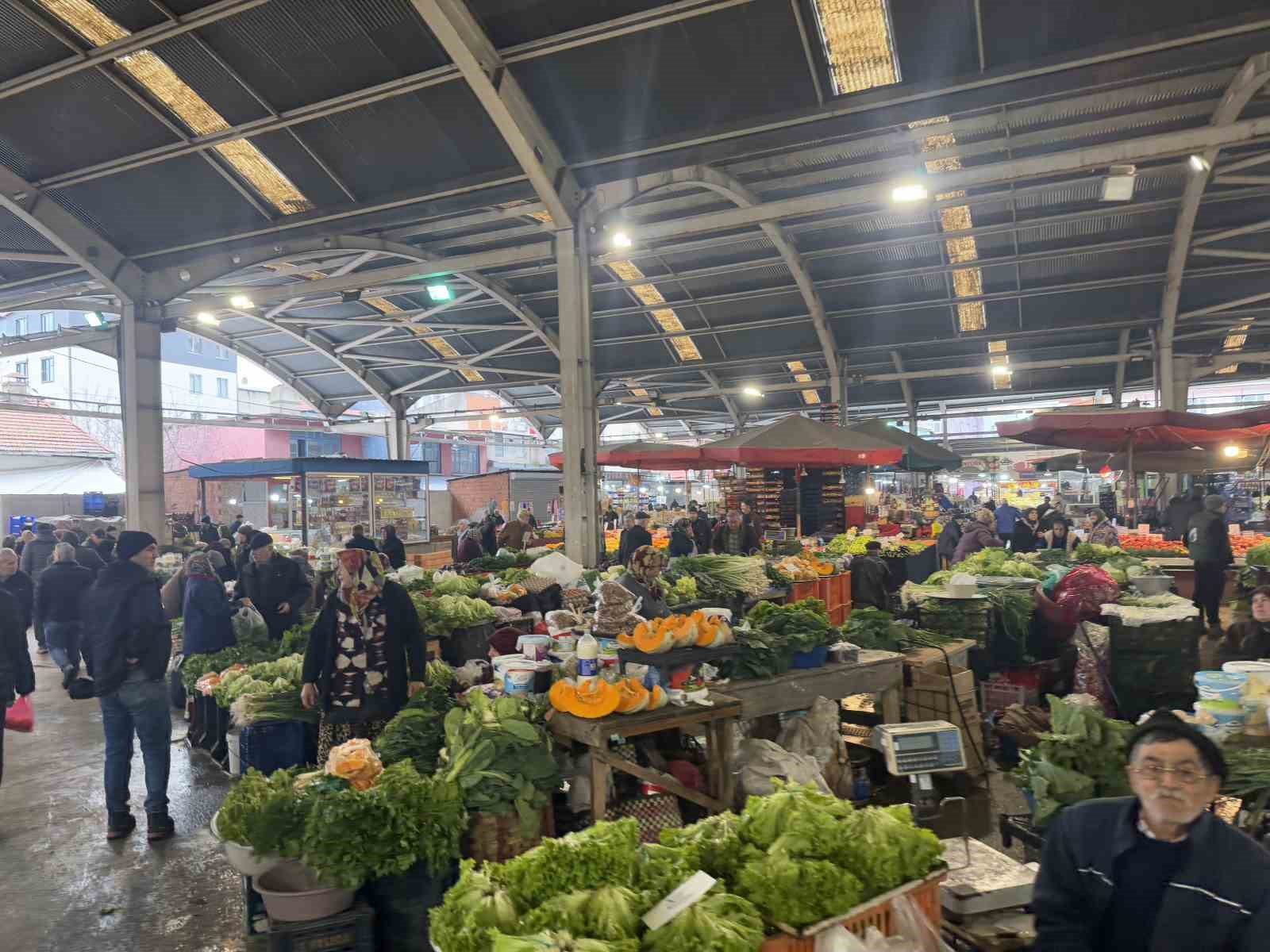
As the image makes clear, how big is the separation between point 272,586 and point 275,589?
0.05m

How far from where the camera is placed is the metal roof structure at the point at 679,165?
7.20 metres

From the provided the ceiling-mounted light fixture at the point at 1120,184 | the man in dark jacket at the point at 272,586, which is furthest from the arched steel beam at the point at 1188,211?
the man in dark jacket at the point at 272,586

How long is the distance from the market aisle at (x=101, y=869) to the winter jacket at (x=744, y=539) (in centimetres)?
774

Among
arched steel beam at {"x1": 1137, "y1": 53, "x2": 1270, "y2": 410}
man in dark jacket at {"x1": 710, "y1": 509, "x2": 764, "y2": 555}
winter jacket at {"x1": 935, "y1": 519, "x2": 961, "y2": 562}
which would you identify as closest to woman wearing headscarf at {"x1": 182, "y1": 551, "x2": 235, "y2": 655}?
man in dark jacket at {"x1": 710, "y1": 509, "x2": 764, "y2": 555}

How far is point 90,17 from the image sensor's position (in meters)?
7.43

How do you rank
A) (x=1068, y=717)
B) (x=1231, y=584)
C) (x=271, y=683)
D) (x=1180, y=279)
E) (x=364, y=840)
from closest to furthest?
(x=364, y=840) < (x=1068, y=717) < (x=271, y=683) < (x=1231, y=584) < (x=1180, y=279)

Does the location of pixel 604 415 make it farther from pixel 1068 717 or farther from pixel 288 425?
pixel 1068 717

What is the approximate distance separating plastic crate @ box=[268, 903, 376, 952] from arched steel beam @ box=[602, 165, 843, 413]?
7563 millimetres

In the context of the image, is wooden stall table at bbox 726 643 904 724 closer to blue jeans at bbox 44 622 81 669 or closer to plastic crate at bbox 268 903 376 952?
plastic crate at bbox 268 903 376 952

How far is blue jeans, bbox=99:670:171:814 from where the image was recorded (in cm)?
472

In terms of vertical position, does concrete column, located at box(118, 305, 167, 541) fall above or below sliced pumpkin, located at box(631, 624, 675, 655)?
above

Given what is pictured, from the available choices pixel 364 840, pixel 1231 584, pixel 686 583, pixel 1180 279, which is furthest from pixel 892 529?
pixel 364 840

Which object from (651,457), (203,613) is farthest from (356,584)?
(651,457)

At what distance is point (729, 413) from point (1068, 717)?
76.4 feet
